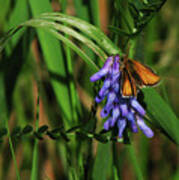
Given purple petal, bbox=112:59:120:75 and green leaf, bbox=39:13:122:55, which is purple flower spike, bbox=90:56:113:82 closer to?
purple petal, bbox=112:59:120:75

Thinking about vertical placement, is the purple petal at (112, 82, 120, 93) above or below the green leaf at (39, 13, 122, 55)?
below

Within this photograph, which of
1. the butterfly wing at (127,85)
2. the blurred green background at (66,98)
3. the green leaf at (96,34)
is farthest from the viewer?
the blurred green background at (66,98)

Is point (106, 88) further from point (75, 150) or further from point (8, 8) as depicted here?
point (8, 8)

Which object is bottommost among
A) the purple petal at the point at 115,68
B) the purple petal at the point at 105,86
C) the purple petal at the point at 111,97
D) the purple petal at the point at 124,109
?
the purple petal at the point at 124,109

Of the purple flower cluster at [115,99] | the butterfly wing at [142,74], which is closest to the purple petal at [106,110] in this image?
the purple flower cluster at [115,99]

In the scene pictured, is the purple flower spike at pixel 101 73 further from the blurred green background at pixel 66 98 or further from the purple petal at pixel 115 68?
the blurred green background at pixel 66 98

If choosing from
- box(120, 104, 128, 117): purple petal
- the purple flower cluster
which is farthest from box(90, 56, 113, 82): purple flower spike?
box(120, 104, 128, 117): purple petal

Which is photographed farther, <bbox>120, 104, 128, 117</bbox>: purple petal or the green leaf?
the green leaf
